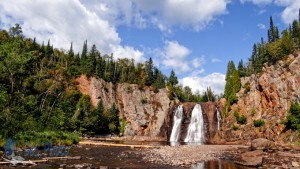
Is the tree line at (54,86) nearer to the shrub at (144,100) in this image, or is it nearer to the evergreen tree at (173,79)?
the evergreen tree at (173,79)

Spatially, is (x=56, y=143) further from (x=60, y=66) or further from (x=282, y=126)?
(x=60, y=66)

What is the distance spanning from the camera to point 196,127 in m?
78.9

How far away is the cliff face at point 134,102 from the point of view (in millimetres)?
98625

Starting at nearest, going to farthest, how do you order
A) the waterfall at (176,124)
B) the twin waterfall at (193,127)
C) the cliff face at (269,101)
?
the cliff face at (269,101) → the twin waterfall at (193,127) → the waterfall at (176,124)

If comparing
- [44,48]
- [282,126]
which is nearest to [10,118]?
[282,126]

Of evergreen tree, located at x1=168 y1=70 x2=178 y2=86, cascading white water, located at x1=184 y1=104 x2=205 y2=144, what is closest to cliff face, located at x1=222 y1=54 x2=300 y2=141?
cascading white water, located at x1=184 y1=104 x2=205 y2=144

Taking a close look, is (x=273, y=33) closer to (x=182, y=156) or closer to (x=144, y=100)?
(x=144, y=100)

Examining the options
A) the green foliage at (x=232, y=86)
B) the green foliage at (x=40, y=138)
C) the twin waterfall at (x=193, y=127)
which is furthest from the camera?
the green foliage at (x=232, y=86)

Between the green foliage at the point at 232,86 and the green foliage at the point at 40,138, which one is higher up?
the green foliage at the point at 232,86

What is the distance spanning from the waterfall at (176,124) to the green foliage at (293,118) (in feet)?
99.4

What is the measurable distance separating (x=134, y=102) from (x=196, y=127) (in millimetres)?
34510

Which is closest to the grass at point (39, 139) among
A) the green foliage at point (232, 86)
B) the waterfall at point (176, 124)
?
the waterfall at point (176, 124)

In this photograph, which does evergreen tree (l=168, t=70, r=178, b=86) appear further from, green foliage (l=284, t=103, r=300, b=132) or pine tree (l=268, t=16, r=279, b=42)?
green foliage (l=284, t=103, r=300, b=132)

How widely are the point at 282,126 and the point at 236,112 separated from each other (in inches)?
608
